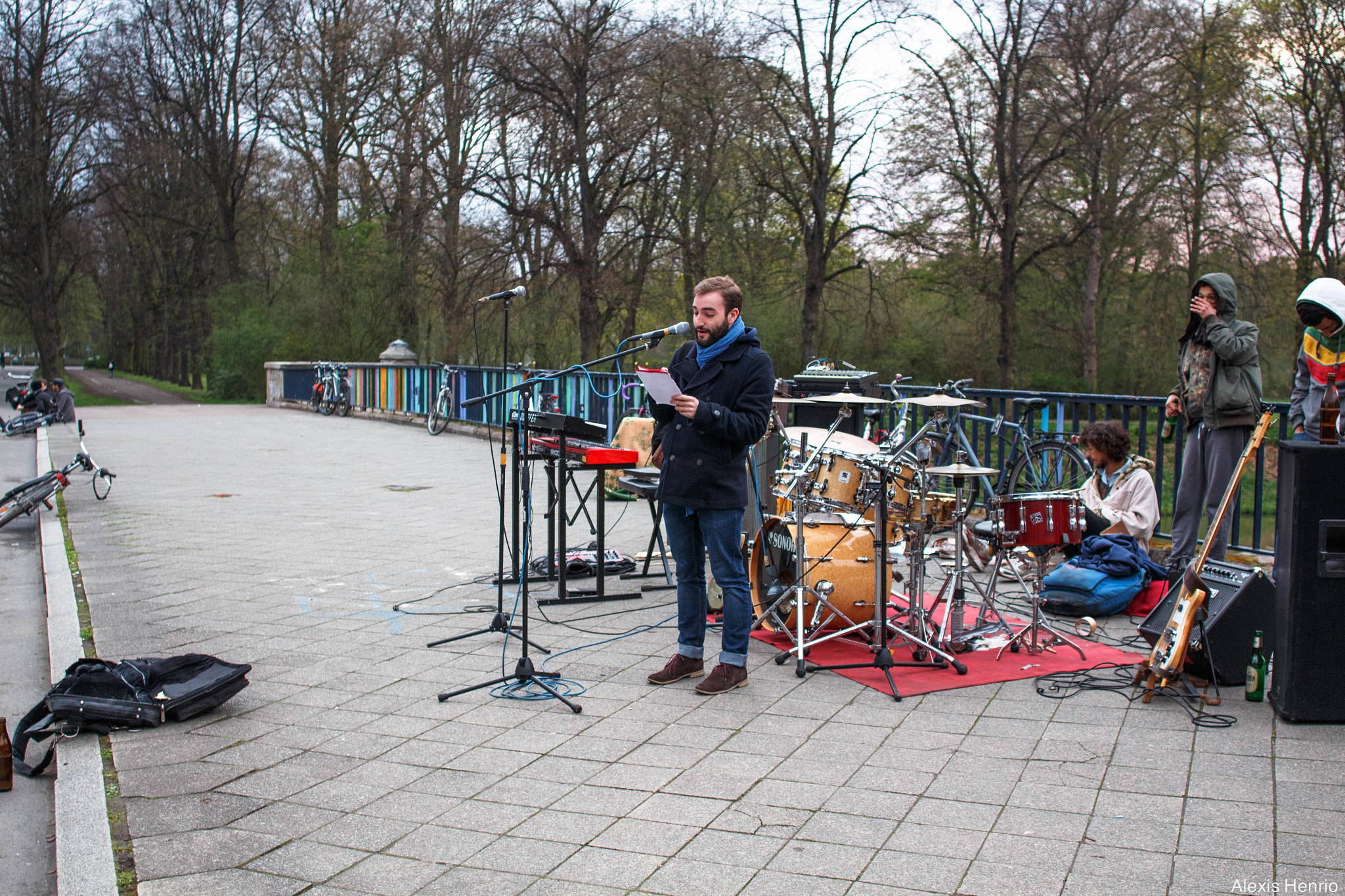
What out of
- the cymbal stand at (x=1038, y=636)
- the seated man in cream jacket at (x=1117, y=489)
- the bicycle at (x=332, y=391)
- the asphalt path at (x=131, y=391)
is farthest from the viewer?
the asphalt path at (x=131, y=391)

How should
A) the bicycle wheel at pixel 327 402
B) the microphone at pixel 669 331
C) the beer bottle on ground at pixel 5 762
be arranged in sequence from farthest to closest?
the bicycle wheel at pixel 327 402 → the microphone at pixel 669 331 → the beer bottle on ground at pixel 5 762

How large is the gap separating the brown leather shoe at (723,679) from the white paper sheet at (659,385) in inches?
51.7

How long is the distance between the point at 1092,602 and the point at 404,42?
22.3 meters

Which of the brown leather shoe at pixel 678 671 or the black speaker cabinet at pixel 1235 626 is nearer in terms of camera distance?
the black speaker cabinet at pixel 1235 626

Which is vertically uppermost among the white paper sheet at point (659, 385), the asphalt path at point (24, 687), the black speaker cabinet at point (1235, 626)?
the white paper sheet at point (659, 385)

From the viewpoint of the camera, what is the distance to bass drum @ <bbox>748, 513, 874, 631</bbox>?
5.55 meters

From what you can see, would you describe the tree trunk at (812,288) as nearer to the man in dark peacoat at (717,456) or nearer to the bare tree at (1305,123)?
the bare tree at (1305,123)

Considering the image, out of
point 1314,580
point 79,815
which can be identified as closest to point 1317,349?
point 1314,580

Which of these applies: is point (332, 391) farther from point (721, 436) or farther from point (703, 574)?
point (721, 436)

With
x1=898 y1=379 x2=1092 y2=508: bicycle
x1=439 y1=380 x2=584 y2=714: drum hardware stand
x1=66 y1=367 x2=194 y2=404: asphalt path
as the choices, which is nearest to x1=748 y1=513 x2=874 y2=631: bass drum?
x1=439 y1=380 x2=584 y2=714: drum hardware stand

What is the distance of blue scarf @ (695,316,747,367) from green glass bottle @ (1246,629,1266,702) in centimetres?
266

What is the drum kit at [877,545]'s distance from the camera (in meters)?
5.27

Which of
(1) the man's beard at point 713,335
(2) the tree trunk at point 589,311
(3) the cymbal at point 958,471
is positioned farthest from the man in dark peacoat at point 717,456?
(2) the tree trunk at point 589,311

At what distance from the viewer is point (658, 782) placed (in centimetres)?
385
